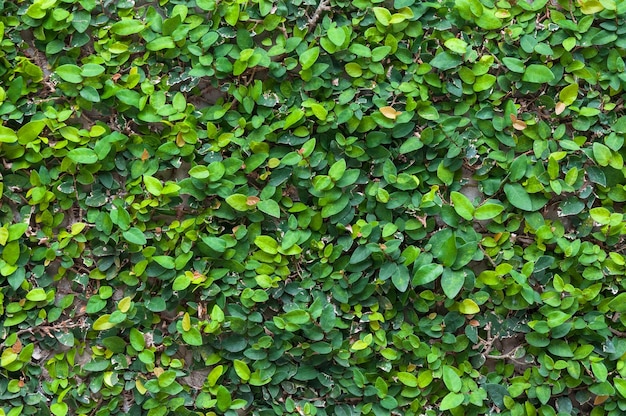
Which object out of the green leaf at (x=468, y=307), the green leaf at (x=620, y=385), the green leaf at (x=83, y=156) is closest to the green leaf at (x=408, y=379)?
the green leaf at (x=468, y=307)

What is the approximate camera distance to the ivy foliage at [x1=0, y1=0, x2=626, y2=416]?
1.56 metres

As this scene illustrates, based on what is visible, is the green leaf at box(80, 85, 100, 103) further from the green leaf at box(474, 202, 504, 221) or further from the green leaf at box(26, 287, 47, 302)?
the green leaf at box(474, 202, 504, 221)

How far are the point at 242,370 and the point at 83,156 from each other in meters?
0.71

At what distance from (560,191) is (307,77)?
0.76 metres

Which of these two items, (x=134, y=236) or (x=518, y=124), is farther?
(x=518, y=124)

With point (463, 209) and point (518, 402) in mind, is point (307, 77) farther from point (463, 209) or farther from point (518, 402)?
point (518, 402)

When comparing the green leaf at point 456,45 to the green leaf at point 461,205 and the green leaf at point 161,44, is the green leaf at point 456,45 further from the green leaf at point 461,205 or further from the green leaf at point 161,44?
the green leaf at point 161,44

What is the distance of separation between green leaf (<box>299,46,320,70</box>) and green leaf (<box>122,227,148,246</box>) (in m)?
0.62

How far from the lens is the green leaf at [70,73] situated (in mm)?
1528

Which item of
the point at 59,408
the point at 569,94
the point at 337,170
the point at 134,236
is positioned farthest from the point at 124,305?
the point at 569,94

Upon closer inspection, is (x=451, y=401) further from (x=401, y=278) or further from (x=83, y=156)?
(x=83, y=156)

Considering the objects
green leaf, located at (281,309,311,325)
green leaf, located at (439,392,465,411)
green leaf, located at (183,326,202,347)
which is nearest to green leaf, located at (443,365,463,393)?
green leaf, located at (439,392,465,411)

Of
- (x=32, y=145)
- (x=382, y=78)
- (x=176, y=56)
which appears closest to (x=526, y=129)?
(x=382, y=78)

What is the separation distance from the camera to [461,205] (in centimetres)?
157
